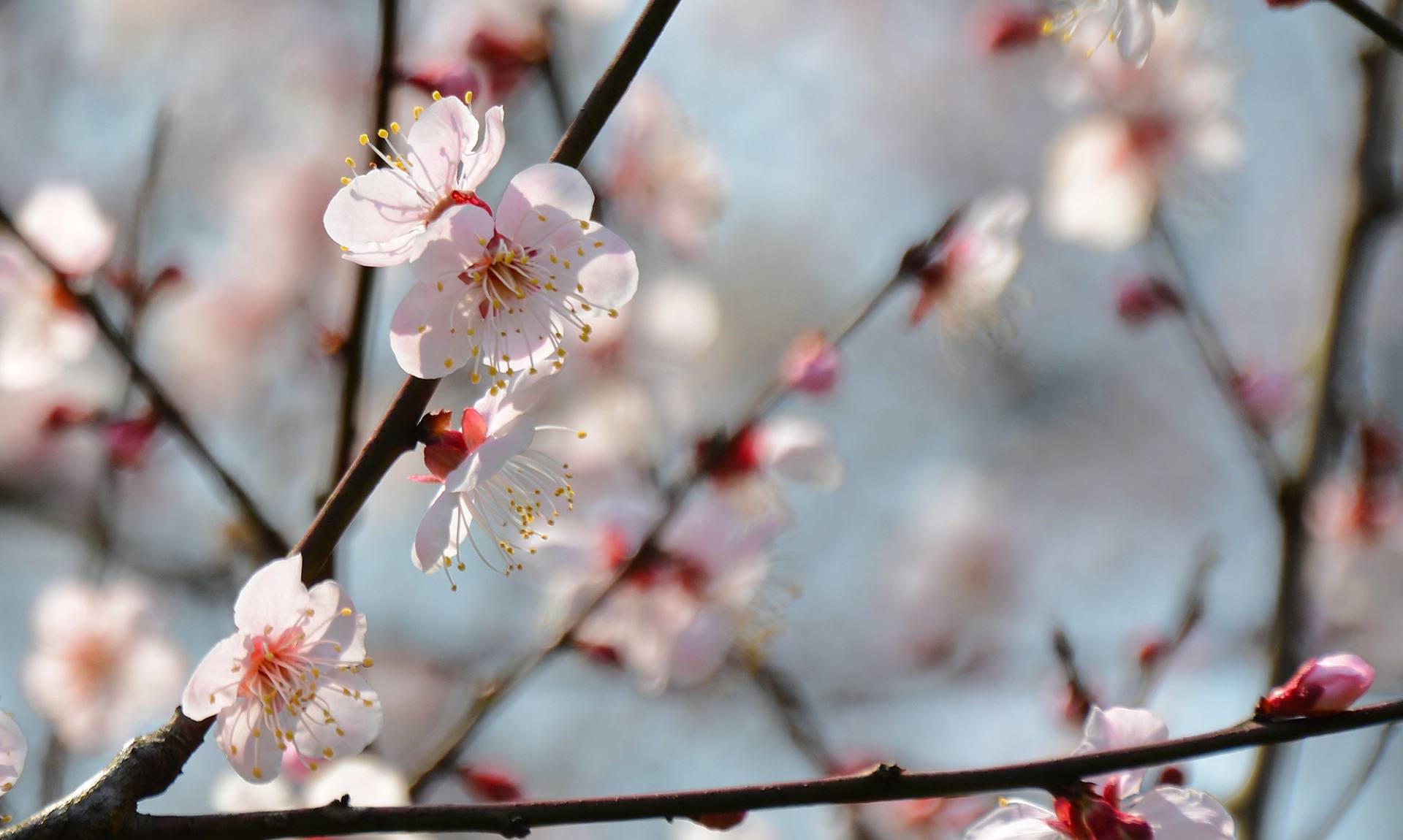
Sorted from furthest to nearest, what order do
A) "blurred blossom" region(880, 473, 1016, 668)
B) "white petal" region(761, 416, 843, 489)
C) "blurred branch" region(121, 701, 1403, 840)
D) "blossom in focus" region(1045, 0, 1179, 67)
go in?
"blurred blossom" region(880, 473, 1016, 668), "white petal" region(761, 416, 843, 489), "blossom in focus" region(1045, 0, 1179, 67), "blurred branch" region(121, 701, 1403, 840)

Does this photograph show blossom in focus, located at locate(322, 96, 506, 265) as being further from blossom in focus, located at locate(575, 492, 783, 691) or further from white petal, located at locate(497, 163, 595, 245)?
blossom in focus, located at locate(575, 492, 783, 691)

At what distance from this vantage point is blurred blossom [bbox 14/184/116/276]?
186cm

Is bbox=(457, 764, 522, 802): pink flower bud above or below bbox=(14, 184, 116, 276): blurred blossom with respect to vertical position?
below

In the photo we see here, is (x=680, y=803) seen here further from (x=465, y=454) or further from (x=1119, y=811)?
(x=1119, y=811)

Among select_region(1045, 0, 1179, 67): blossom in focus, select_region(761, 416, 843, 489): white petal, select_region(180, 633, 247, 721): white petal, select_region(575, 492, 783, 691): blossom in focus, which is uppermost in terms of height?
select_region(1045, 0, 1179, 67): blossom in focus

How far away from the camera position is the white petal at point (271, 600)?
3.52 feet

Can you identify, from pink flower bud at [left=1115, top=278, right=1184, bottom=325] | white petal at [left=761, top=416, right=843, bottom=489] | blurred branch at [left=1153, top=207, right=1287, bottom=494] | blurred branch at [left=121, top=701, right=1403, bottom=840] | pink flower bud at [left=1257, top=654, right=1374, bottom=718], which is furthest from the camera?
pink flower bud at [left=1115, top=278, right=1184, bottom=325]

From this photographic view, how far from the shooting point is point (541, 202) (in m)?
1.10

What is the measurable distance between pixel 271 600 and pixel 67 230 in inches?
41.7

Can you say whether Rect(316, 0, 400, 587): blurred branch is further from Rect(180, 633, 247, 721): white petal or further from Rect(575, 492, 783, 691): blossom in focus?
Rect(575, 492, 783, 691): blossom in focus

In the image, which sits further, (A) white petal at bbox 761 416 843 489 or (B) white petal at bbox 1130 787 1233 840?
(A) white petal at bbox 761 416 843 489

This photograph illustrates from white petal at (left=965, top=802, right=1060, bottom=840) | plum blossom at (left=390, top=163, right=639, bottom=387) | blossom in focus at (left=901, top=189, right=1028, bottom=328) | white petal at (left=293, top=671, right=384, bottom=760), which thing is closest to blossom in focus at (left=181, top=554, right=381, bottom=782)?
white petal at (left=293, top=671, right=384, bottom=760)

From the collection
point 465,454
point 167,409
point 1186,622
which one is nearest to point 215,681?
point 465,454

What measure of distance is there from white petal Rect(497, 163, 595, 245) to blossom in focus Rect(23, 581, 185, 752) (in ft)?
5.26
